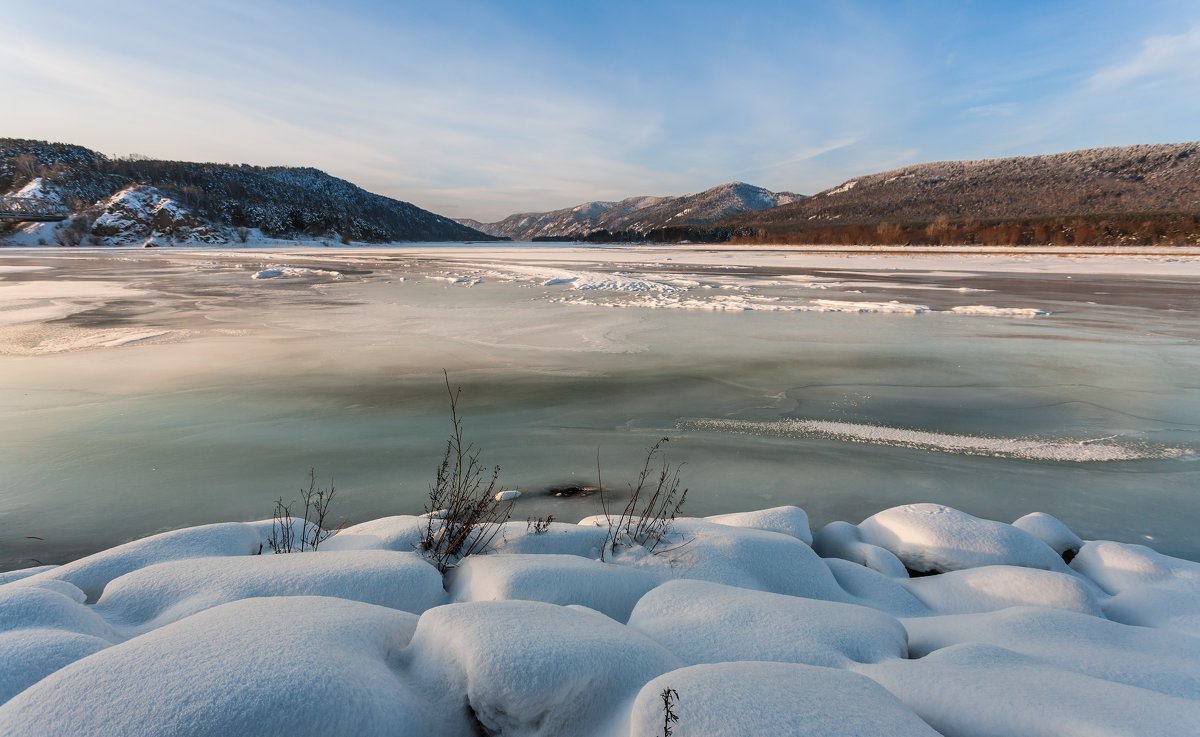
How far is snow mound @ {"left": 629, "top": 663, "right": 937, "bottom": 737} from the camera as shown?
1505mm

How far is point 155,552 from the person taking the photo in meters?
3.09

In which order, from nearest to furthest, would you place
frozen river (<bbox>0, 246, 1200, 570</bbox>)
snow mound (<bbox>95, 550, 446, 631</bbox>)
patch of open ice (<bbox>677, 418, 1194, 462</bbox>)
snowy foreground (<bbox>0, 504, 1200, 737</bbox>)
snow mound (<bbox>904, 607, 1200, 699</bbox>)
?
snowy foreground (<bbox>0, 504, 1200, 737</bbox>) → snow mound (<bbox>904, 607, 1200, 699</bbox>) → snow mound (<bbox>95, 550, 446, 631</bbox>) → frozen river (<bbox>0, 246, 1200, 570</bbox>) → patch of open ice (<bbox>677, 418, 1194, 462</bbox>)

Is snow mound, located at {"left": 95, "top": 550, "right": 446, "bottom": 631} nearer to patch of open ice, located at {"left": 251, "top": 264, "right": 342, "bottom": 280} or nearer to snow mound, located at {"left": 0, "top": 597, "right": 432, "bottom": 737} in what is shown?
snow mound, located at {"left": 0, "top": 597, "right": 432, "bottom": 737}

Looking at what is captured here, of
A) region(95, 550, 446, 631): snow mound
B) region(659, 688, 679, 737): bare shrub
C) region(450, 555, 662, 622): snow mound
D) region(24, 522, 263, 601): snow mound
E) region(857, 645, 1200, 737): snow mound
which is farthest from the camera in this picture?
region(24, 522, 263, 601): snow mound

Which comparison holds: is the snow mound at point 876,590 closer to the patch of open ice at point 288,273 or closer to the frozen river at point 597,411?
the frozen river at point 597,411

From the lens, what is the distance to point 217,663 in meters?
1.64

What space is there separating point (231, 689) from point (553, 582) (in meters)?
1.38

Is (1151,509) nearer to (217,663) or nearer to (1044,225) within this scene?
(217,663)

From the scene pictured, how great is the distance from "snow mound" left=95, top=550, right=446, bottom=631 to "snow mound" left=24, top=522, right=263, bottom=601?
0.93 ft

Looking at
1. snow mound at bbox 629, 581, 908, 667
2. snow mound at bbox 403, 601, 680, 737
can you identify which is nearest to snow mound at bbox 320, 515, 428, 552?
snow mound at bbox 403, 601, 680, 737

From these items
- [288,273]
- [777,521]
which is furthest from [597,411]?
[288,273]

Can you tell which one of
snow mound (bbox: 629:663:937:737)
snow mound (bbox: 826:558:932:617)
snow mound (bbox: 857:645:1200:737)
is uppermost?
snow mound (bbox: 629:663:937:737)

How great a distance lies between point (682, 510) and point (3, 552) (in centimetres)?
423

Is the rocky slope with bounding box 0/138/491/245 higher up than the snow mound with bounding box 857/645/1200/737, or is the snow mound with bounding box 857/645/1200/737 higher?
the rocky slope with bounding box 0/138/491/245
